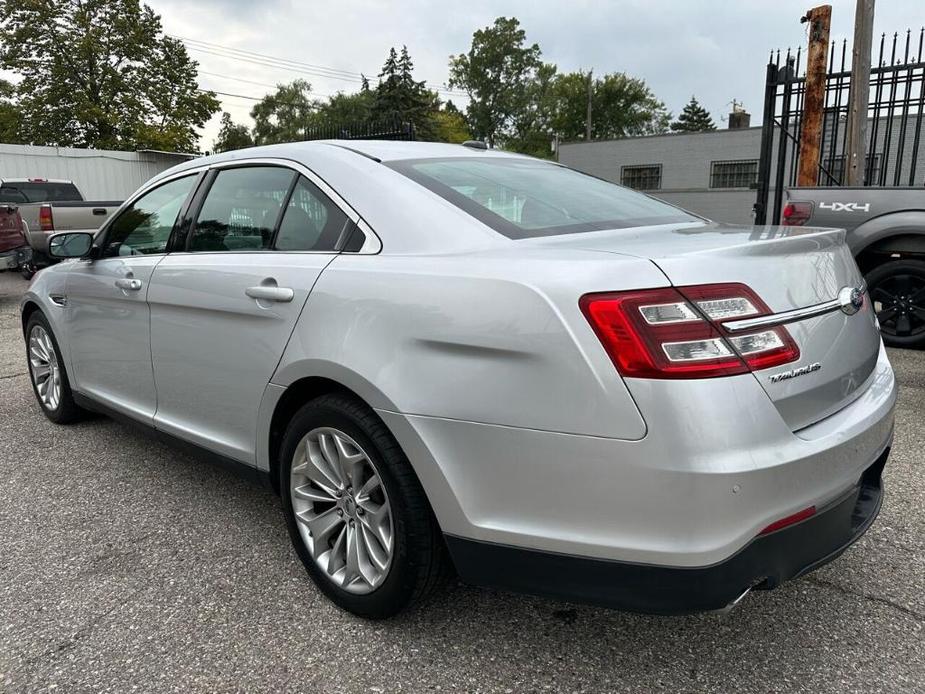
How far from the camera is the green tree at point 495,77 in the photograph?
68.6m

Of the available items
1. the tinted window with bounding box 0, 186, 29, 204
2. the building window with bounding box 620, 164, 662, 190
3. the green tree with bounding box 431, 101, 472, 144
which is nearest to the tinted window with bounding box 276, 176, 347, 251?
the tinted window with bounding box 0, 186, 29, 204

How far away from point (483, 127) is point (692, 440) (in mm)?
71217

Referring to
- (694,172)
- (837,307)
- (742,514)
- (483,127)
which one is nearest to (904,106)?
(837,307)

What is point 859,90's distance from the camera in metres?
7.97

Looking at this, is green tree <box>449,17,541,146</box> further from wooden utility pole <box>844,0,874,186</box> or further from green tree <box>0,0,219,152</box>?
wooden utility pole <box>844,0,874,186</box>

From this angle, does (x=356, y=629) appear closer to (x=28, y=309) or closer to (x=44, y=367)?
(x=44, y=367)

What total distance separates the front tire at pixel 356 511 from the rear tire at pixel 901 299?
5.47 m

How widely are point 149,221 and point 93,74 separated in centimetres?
3370

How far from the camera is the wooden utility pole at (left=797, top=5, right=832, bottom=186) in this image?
775cm

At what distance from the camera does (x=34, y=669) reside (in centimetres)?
211

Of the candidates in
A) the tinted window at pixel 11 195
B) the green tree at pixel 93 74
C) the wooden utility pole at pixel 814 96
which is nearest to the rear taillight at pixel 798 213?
the wooden utility pole at pixel 814 96

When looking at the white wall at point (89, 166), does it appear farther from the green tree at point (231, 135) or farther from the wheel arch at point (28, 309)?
the green tree at point (231, 135)

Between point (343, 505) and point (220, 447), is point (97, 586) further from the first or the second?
point (343, 505)

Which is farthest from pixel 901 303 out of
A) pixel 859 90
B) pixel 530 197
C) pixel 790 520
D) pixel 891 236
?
pixel 790 520
